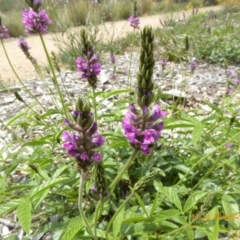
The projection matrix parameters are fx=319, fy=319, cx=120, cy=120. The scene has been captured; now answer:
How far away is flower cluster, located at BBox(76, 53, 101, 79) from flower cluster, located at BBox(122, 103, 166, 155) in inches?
30.4

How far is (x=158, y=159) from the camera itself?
220cm

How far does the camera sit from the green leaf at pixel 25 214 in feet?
4.68

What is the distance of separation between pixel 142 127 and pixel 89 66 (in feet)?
2.72

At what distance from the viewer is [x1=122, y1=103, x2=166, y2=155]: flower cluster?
1103mm

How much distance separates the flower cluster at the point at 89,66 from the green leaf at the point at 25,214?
2.58 feet

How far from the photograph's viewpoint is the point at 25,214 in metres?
1.47

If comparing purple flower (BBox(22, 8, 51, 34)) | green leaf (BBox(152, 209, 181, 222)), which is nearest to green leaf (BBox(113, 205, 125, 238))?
green leaf (BBox(152, 209, 181, 222))

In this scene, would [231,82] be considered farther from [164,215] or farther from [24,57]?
[24,57]

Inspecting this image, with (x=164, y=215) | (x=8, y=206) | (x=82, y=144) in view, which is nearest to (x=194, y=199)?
(x=164, y=215)

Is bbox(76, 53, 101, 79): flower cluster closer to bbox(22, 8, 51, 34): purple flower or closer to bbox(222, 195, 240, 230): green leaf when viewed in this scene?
bbox(22, 8, 51, 34): purple flower

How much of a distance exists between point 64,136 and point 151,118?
31 cm

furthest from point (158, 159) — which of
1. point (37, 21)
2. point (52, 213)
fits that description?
point (37, 21)

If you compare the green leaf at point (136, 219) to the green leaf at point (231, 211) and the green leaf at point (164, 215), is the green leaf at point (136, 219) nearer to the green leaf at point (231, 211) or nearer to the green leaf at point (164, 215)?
the green leaf at point (164, 215)

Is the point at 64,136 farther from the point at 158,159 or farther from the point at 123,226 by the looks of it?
the point at 158,159
